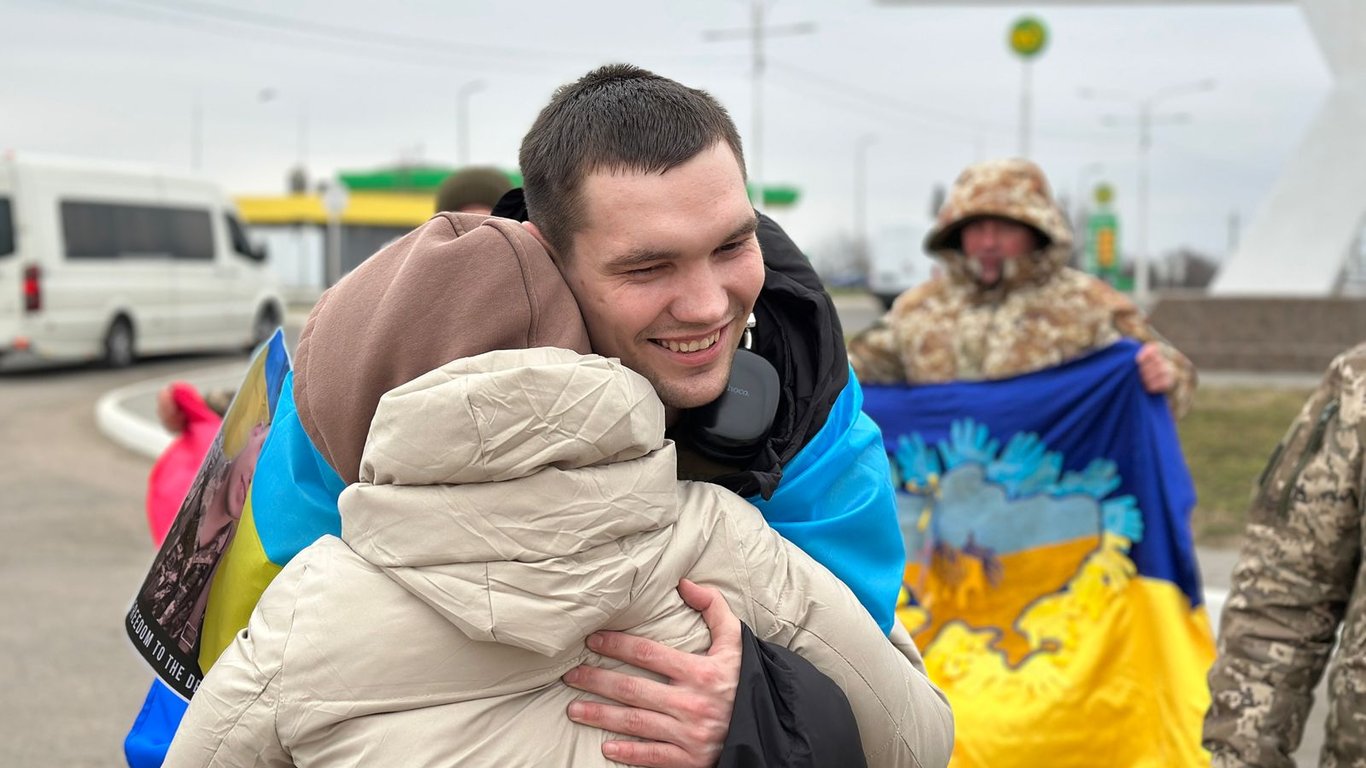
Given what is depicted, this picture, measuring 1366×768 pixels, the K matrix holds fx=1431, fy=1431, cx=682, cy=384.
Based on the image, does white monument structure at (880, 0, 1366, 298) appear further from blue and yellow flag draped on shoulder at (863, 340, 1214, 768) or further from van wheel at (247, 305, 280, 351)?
blue and yellow flag draped on shoulder at (863, 340, 1214, 768)

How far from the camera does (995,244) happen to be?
544 centimetres

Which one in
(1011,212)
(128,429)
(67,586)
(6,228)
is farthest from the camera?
(6,228)

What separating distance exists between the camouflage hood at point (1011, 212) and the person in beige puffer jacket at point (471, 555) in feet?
12.7

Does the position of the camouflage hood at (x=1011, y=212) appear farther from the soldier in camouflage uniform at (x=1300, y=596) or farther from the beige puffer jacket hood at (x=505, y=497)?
the beige puffer jacket hood at (x=505, y=497)

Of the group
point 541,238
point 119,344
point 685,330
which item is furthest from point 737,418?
point 119,344

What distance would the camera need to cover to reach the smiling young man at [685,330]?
1.67 m

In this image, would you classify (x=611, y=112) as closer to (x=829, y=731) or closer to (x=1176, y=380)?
(x=829, y=731)

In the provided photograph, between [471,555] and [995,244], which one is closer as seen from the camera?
[471,555]

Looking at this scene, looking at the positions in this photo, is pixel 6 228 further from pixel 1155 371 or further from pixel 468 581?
pixel 468 581

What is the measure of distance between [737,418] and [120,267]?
1943cm

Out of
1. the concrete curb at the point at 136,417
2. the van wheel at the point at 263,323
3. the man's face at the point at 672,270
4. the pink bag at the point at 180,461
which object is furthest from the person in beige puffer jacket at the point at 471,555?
the van wheel at the point at 263,323

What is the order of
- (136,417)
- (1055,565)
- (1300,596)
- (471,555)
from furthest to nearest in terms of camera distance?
(136,417) → (1055,565) → (1300,596) → (471,555)

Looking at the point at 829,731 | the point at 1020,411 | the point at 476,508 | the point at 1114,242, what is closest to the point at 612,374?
the point at 476,508

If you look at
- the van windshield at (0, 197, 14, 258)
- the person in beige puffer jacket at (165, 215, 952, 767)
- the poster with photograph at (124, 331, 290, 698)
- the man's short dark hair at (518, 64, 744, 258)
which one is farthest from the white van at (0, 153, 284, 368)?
the person in beige puffer jacket at (165, 215, 952, 767)
